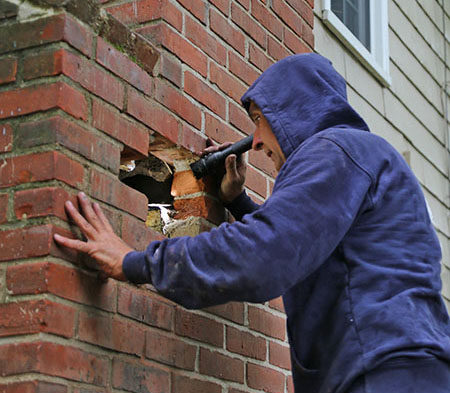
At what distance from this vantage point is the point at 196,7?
11.0 feet

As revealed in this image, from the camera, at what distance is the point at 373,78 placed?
214 inches

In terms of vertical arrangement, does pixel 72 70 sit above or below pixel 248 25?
below

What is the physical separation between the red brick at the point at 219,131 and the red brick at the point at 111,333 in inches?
37.1

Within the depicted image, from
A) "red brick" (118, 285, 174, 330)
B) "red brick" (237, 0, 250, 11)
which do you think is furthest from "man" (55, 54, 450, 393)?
"red brick" (237, 0, 250, 11)

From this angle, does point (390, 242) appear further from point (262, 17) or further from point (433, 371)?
point (262, 17)

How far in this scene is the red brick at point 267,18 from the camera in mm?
3752

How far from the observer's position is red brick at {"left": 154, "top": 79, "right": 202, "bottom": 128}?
3057mm

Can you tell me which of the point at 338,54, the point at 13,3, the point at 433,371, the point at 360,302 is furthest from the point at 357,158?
the point at 338,54

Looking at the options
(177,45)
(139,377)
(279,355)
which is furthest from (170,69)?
(279,355)

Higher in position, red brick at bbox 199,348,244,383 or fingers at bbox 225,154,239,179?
fingers at bbox 225,154,239,179

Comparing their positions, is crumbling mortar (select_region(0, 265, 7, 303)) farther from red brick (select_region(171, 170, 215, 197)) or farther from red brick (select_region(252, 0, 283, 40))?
red brick (select_region(252, 0, 283, 40))

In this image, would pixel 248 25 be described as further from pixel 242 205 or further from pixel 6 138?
pixel 6 138

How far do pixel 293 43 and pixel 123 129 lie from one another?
1.50m

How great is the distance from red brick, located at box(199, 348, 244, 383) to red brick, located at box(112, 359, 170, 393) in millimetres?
240
